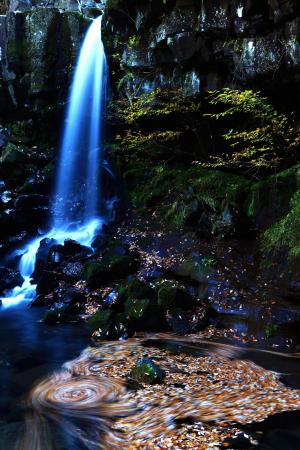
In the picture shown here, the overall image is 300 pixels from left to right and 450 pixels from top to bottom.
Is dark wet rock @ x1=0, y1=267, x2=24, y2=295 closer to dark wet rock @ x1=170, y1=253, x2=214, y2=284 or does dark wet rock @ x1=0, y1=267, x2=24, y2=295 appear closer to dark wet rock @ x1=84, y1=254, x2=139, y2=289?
dark wet rock @ x1=84, y1=254, x2=139, y2=289

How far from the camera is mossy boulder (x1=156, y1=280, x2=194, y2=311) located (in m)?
9.45

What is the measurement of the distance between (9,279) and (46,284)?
161 centimetres

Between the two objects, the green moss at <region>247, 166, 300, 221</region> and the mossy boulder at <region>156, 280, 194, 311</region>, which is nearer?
the mossy boulder at <region>156, 280, 194, 311</region>

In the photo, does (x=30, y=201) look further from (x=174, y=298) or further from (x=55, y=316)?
(x=174, y=298)

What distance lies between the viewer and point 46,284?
12.4 metres

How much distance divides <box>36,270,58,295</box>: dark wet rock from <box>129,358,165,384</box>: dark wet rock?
20.7 feet

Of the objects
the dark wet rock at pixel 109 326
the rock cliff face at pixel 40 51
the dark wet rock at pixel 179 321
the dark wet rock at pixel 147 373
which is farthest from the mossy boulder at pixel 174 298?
the rock cliff face at pixel 40 51

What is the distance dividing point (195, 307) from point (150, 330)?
3.83 ft

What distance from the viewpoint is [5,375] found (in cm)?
709

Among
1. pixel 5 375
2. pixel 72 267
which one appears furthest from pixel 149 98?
pixel 5 375

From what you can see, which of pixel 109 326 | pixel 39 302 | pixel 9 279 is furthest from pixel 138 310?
pixel 9 279

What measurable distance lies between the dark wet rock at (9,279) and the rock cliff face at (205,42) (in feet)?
23.0

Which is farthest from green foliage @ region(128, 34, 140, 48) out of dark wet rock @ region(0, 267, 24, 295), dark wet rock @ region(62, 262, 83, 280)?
dark wet rock @ region(0, 267, 24, 295)

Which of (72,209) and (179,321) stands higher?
(72,209)
